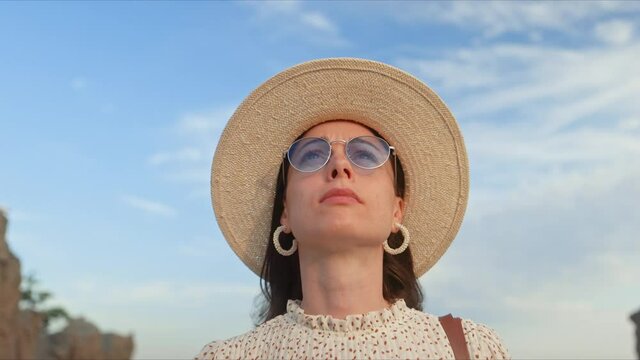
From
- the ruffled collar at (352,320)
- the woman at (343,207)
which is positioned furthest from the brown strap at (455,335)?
the ruffled collar at (352,320)

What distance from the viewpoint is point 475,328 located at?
432 cm

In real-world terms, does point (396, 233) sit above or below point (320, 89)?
below

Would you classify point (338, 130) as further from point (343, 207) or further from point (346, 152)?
point (343, 207)

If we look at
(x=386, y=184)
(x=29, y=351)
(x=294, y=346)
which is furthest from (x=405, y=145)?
(x=29, y=351)

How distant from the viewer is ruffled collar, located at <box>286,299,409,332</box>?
406 cm

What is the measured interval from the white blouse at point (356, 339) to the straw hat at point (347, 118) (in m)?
0.70

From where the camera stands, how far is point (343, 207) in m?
4.10

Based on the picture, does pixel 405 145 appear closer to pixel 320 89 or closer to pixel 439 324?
pixel 320 89

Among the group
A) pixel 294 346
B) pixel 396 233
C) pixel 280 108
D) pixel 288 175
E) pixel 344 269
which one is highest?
pixel 280 108

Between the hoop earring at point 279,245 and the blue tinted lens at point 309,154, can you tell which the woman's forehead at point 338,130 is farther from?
the hoop earring at point 279,245

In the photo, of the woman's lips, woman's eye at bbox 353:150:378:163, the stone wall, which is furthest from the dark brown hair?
the stone wall

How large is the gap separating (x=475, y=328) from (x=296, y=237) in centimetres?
114

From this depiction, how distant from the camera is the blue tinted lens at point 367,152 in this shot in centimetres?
434

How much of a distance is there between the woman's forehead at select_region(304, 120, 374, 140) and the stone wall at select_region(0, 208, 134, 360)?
1093cm
